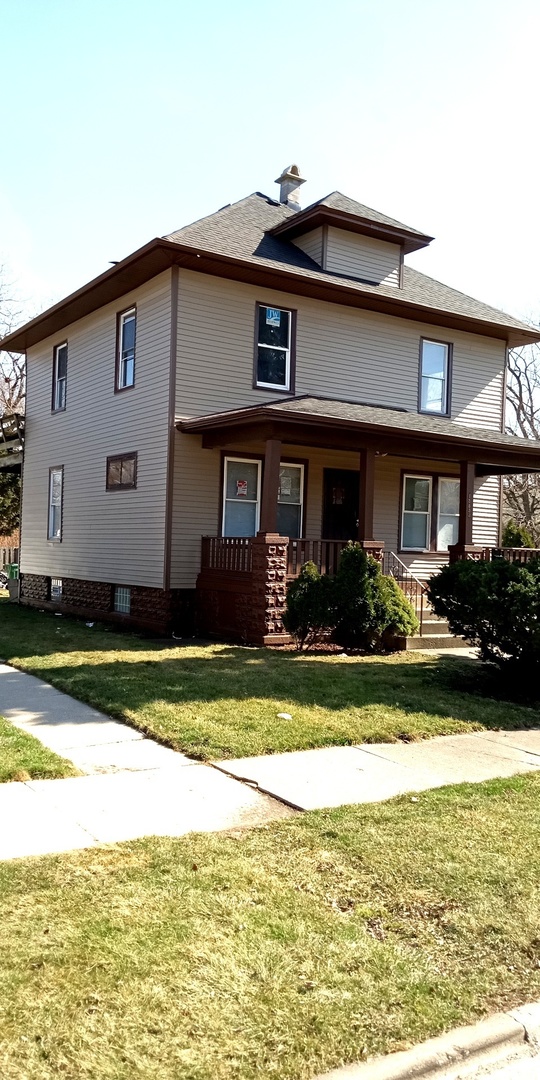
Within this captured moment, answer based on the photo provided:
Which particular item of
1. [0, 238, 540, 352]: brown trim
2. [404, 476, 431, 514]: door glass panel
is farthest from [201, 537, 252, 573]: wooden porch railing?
[404, 476, 431, 514]: door glass panel

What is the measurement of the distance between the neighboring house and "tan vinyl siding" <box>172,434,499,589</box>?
1.3 inches

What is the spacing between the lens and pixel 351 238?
55.0 ft

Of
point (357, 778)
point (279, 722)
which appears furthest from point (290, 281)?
point (357, 778)

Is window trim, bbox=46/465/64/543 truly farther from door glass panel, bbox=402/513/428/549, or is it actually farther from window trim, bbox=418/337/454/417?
window trim, bbox=418/337/454/417

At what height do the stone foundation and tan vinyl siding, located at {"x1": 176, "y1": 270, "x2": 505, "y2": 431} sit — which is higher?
tan vinyl siding, located at {"x1": 176, "y1": 270, "x2": 505, "y2": 431}

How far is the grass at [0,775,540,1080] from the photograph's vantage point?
2.72m

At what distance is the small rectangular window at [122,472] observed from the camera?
15.7 metres

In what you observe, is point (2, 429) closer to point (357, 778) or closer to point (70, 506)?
point (70, 506)

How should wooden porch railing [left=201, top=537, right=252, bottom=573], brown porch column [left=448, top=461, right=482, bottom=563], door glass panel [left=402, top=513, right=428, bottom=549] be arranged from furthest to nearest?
door glass panel [left=402, top=513, right=428, bottom=549], brown porch column [left=448, top=461, right=482, bottom=563], wooden porch railing [left=201, top=537, right=252, bottom=573]

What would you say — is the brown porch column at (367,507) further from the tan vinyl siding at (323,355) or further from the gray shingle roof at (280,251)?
the gray shingle roof at (280,251)

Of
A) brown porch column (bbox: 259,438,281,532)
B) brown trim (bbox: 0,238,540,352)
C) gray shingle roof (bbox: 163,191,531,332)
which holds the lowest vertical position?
brown porch column (bbox: 259,438,281,532)

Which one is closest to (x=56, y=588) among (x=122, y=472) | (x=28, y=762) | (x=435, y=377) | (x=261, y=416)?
(x=122, y=472)

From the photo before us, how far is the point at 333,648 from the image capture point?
12.6 metres

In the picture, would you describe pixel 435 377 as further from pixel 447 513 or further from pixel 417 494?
pixel 447 513
